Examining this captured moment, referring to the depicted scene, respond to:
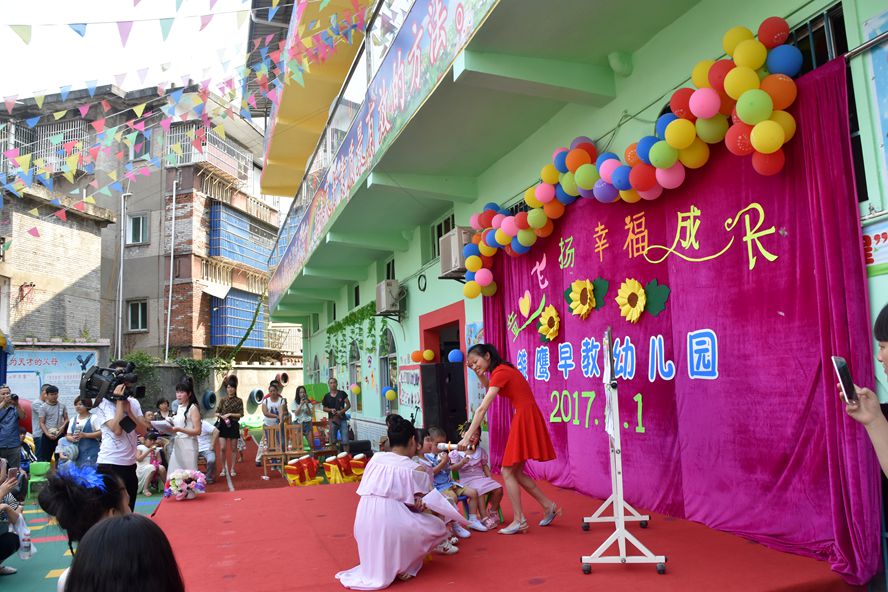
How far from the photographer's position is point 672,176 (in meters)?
5.26

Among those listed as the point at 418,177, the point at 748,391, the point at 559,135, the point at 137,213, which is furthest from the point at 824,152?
the point at 137,213

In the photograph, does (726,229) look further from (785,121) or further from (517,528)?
(517,528)

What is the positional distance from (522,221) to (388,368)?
6.94m

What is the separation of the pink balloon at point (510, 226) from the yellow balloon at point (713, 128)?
9.54 ft

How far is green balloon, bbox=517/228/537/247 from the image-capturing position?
7449 millimetres

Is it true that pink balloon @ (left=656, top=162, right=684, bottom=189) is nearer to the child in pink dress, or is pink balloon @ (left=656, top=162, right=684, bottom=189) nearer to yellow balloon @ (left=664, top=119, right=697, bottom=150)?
yellow balloon @ (left=664, top=119, right=697, bottom=150)

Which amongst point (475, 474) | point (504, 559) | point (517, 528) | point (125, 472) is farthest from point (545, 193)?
point (125, 472)

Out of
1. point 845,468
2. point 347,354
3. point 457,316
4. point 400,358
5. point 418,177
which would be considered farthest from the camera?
point 347,354

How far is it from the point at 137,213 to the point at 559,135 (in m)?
24.2

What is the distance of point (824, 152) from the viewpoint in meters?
4.10

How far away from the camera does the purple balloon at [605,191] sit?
597cm

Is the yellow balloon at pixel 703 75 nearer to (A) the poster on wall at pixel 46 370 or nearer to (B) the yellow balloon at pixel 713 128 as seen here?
(B) the yellow balloon at pixel 713 128

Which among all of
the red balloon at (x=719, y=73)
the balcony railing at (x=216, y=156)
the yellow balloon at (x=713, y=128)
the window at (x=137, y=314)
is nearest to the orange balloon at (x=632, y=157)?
the yellow balloon at (x=713, y=128)

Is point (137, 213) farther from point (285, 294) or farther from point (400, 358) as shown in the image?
point (400, 358)
